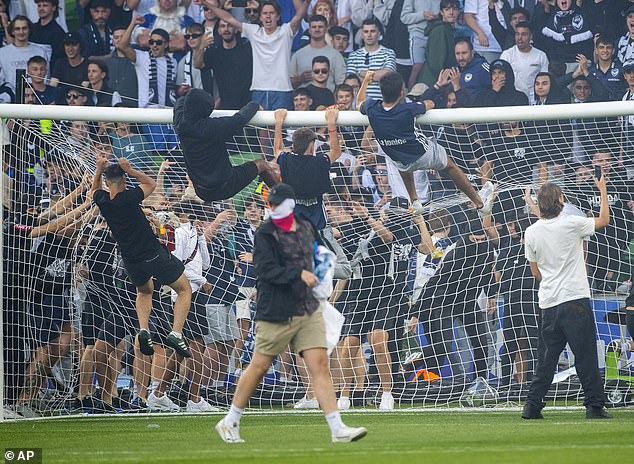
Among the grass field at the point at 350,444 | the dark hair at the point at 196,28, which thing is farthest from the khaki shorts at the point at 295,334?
the dark hair at the point at 196,28

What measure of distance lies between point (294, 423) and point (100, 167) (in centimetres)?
370

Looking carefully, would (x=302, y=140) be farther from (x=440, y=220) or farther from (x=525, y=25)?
(x=525, y=25)

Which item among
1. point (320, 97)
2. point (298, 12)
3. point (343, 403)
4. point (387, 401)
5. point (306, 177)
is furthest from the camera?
point (298, 12)

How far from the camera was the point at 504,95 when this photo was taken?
16.1m

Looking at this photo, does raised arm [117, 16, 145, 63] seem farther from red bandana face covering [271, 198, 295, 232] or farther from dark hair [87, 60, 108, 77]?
red bandana face covering [271, 198, 295, 232]

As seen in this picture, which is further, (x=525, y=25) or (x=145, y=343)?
(x=525, y=25)

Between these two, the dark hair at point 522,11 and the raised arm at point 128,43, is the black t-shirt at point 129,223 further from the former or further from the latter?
the dark hair at point 522,11

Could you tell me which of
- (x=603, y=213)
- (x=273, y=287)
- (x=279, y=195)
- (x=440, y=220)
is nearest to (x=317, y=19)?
(x=440, y=220)

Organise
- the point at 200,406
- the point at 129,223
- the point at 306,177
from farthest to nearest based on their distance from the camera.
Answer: the point at 200,406
the point at 129,223
the point at 306,177

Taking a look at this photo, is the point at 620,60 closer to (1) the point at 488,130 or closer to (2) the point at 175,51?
(1) the point at 488,130

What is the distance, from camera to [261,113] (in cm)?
1202

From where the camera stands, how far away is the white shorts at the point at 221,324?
1343cm

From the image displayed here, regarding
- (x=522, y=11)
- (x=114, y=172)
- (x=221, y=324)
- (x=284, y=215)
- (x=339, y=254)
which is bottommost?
(x=221, y=324)

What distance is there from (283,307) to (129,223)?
3.77m
